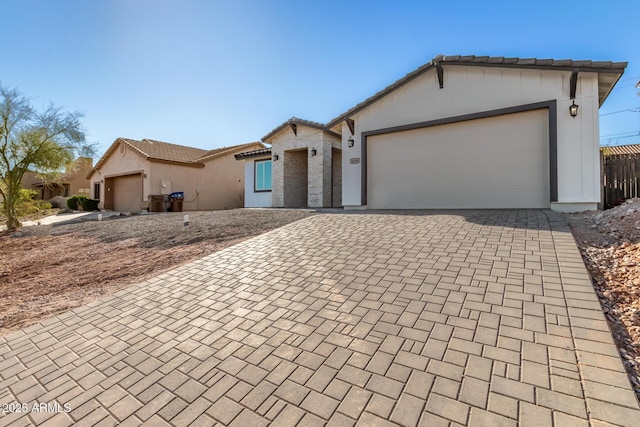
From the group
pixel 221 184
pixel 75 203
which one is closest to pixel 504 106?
pixel 221 184

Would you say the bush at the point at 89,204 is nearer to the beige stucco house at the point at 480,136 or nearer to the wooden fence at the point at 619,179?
the beige stucco house at the point at 480,136

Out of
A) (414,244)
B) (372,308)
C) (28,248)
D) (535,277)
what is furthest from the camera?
(28,248)

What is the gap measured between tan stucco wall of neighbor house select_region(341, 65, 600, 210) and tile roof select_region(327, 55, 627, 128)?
247mm

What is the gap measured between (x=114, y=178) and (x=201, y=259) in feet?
71.4

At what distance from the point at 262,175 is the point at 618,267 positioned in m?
14.6

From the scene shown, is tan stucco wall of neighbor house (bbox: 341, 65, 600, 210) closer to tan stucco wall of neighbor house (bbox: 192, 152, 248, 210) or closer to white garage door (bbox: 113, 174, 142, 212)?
tan stucco wall of neighbor house (bbox: 192, 152, 248, 210)

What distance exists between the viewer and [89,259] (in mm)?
6676

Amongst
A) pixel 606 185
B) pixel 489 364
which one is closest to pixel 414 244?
pixel 489 364

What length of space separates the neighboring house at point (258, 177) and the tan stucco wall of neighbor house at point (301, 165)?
838 mm

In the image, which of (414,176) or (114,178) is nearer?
(414,176)

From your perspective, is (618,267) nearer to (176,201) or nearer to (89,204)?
(176,201)

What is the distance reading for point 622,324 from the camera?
250 centimetres

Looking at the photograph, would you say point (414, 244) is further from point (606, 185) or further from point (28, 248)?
point (28, 248)

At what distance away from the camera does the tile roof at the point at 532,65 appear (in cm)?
658
